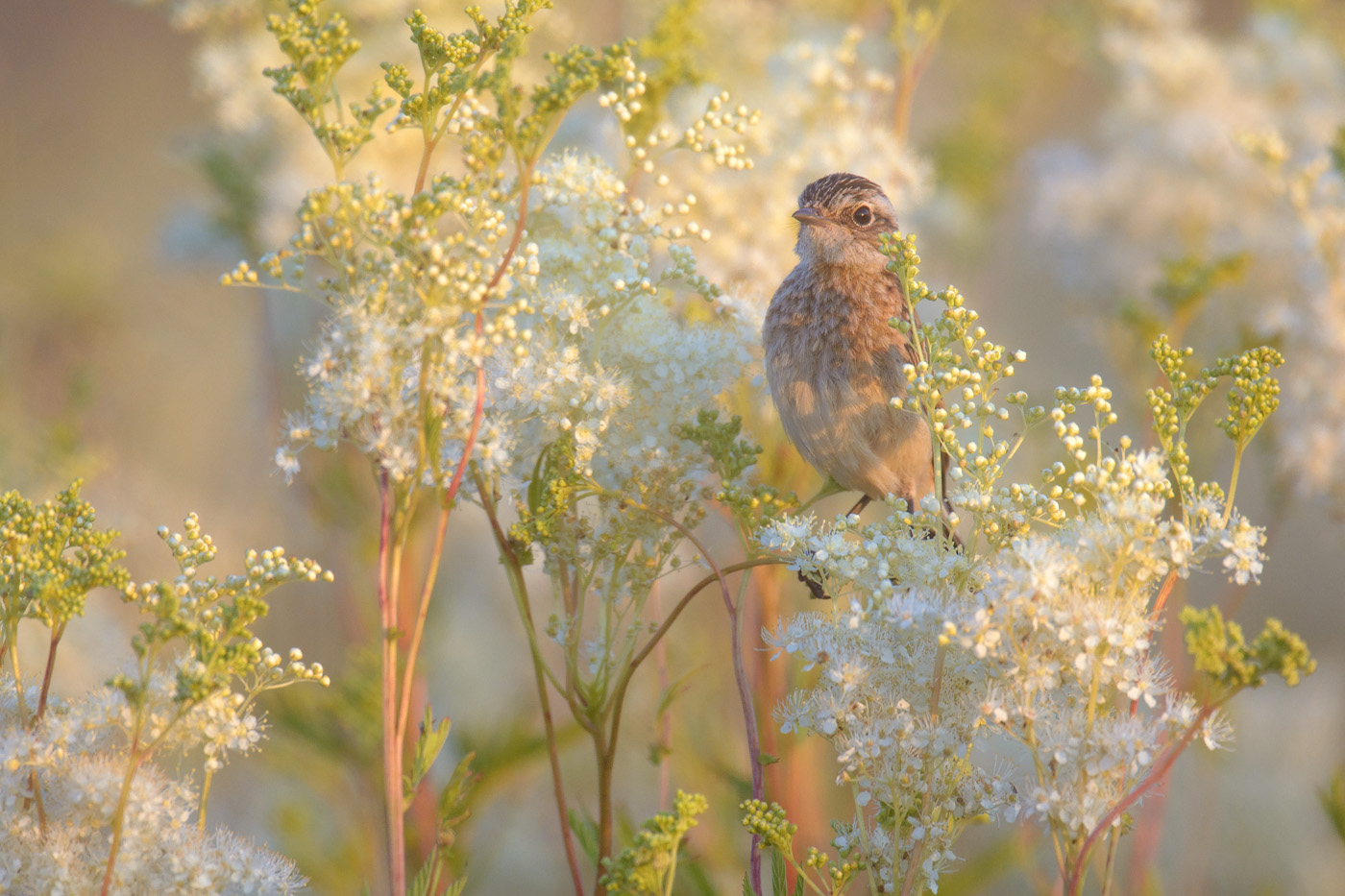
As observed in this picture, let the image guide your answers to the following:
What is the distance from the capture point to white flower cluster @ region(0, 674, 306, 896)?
58.4 inches

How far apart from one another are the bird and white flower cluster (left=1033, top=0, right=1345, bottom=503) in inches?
55.4

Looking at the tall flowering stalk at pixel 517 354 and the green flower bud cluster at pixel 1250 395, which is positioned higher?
the tall flowering stalk at pixel 517 354

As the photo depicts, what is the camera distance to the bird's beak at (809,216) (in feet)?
9.69

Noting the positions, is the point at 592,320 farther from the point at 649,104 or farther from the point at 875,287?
the point at 875,287

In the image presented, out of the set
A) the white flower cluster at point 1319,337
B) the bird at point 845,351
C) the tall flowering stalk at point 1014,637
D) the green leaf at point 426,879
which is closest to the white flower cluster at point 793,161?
the bird at point 845,351

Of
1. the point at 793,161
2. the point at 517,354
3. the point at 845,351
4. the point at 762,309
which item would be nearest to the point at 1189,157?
the point at 793,161

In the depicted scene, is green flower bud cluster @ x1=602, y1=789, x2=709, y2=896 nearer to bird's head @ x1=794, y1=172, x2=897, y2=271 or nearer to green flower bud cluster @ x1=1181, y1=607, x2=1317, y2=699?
green flower bud cluster @ x1=1181, y1=607, x2=1317, y2=699

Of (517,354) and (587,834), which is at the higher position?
(517,354)

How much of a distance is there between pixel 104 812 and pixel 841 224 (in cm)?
231

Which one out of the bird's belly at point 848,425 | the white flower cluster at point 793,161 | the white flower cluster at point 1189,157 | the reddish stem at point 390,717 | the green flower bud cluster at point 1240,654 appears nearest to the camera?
the green flower bud cluster at point 1240,654

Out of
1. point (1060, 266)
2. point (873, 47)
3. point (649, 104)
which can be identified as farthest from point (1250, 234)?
point (649, 104)

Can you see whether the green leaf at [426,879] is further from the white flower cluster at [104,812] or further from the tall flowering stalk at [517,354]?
the white flower cluster at [104,812]

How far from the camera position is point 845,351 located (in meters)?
2.86

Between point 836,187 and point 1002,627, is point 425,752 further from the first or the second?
point 836,187
